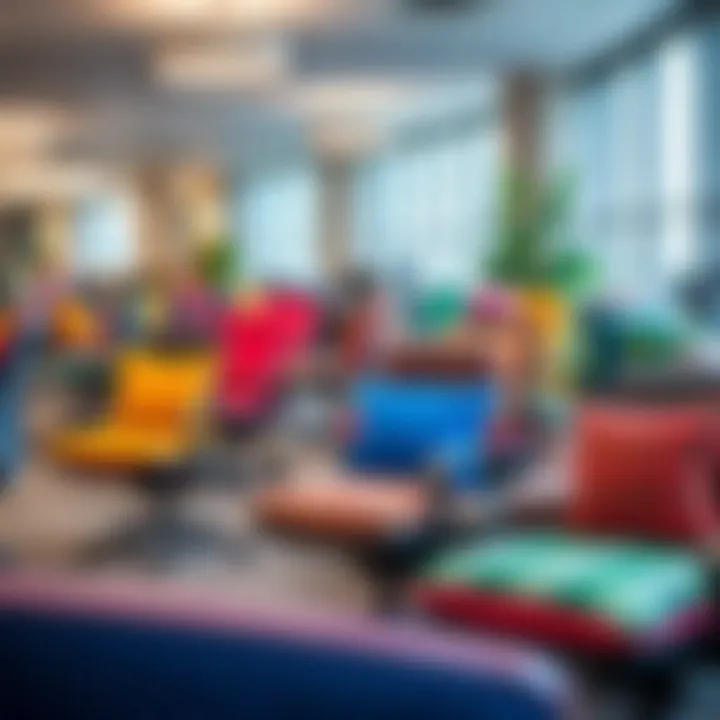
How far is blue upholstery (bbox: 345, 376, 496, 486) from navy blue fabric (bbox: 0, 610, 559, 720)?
11.4 ft

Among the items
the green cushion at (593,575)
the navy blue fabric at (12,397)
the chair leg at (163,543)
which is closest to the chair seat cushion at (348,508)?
the chair leg at (163,543)

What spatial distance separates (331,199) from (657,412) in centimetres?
818

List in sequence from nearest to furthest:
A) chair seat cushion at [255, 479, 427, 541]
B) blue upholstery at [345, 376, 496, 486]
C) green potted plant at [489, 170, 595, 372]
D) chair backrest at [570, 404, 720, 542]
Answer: chair backrest at [570, 404, 720, 542] → chair seat cushion at [255, 479, 427, 541] → blue upholstery at [345, 376, 496, 486] → green potted plant at [489, 170, 595, 372]

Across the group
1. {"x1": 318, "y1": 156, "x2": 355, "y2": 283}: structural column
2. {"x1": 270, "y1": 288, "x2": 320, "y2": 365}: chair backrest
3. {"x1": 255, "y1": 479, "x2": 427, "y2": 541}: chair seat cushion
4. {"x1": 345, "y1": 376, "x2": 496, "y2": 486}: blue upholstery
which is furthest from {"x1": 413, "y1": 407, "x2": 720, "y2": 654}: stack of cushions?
{"x1": 318, "y1": 156, "x2": 355, "y2": 283}: structural column

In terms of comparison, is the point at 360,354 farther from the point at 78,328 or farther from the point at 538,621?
the point at 538,621

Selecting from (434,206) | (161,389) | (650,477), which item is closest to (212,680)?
(650,477)

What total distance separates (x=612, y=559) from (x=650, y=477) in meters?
0.27

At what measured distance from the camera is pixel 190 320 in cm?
660

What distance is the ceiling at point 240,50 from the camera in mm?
5066

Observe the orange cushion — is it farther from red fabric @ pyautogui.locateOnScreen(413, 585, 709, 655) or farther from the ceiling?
red fabric @ pyautogui.locateOnScreen(413, 585, 709, 655)

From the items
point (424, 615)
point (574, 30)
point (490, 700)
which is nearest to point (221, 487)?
point (424, 615)

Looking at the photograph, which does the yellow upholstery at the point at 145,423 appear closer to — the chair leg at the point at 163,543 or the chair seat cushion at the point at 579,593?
the chair leg at the point at 163,543

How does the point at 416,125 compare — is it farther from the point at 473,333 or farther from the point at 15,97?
the point at 15,97

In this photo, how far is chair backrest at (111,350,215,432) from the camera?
491 centimetres
